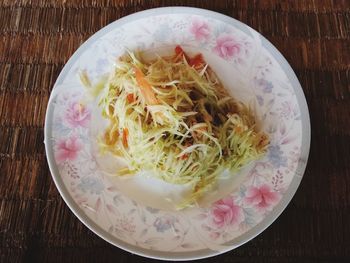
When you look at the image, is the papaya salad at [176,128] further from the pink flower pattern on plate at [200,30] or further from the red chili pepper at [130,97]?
the pink flower pattern on plate at [200,30]

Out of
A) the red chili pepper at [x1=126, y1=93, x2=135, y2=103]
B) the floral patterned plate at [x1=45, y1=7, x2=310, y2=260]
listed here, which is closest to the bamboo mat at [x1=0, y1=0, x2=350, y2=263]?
the floral patterned plate at [x1=45, y1=7, x2=310, y2=260]

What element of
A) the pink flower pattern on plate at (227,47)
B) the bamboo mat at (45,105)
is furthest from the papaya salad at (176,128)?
the bamboo mat at (45,105)

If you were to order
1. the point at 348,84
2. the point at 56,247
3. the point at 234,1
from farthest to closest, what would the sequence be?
the point at 234,1
the point at 348,84
the point at 56,247

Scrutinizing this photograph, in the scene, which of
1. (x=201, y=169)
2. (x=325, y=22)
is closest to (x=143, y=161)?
(x=201, y=169)

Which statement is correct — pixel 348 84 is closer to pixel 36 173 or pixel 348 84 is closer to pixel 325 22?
pixel 325 22

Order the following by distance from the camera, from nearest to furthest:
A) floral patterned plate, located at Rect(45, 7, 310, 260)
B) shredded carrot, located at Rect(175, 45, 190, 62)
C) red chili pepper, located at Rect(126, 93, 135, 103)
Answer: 1. floral patterned plate, located at Rect(45, 7, 310, 260)
2. red chili pepper, located at Rect(126, 93, 135, 103)
3. shredded carrot, located at Rect(175, 45, 190, 62)

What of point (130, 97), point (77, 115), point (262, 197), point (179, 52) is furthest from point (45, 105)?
point (262, 197)

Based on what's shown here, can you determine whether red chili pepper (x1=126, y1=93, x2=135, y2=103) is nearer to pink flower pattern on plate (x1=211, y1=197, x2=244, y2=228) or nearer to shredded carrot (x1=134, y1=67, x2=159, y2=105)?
shredded carrot (x1=134, y1=67, x2=159, y2=105)
